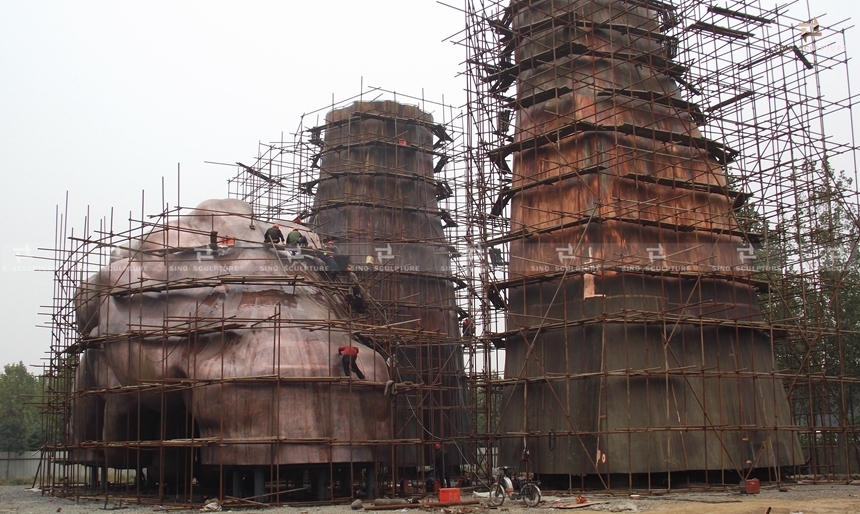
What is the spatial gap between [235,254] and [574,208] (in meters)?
10.6

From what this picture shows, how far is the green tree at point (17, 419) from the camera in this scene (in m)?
57.5

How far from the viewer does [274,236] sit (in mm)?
28391

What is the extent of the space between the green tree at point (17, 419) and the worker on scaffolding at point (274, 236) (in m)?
29.0

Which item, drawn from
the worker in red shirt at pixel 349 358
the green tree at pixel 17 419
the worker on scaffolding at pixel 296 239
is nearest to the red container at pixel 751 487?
the worker in red shirt at pixel 349 358

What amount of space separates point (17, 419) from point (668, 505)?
49.2 meters

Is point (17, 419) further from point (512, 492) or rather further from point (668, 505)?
point (668, 505)

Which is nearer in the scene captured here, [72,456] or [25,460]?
[72,456]


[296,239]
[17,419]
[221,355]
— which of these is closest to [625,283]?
[296,239]

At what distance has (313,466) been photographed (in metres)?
24.6

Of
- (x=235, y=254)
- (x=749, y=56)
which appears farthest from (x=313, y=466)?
(x=749, y=56)

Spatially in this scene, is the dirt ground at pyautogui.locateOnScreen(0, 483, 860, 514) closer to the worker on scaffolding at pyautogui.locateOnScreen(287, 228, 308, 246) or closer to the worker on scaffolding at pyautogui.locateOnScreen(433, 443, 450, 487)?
the worker on scaffolding at pyautogui.locateOnScreen(433, 443, 450, 487)

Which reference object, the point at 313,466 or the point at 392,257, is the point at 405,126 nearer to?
the point at 392,257

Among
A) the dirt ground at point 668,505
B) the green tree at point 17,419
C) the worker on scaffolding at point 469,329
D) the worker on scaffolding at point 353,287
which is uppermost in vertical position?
the worker on scaffolding at point 353,287

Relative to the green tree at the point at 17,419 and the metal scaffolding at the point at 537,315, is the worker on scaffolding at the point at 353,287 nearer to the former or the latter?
the metal scaffolding at the point at 537,315
